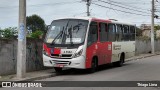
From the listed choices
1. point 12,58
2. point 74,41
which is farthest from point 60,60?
point 12,58

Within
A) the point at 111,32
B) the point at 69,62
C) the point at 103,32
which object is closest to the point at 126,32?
the point at 111,32

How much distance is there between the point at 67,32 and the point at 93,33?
1.57 metres

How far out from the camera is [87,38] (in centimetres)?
1833

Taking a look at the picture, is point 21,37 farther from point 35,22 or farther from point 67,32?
point 35,22

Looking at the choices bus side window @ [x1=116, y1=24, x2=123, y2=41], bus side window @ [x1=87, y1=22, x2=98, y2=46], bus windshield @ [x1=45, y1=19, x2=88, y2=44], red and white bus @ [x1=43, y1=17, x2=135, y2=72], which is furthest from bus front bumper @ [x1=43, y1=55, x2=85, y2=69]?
bus side window @ [x1=116, y1=24, x2=123, y2=41]

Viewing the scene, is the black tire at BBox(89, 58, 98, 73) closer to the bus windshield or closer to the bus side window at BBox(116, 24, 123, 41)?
the bus windshield

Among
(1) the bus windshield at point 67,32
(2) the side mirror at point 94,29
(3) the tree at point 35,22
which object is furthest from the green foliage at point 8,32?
(3) the tree at point 35,22

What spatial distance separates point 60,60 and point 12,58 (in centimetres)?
234

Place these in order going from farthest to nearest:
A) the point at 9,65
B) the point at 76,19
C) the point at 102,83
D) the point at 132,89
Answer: the point at 76,19
the point at 9,65
the point at 102,83
the point at 132,89

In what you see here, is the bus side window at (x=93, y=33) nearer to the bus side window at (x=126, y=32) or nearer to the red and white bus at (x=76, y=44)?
the red and white bus at (x=76, y=44)

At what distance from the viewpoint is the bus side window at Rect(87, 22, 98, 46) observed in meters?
18.7

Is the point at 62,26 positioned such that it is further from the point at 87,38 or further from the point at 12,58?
the point at 12,58

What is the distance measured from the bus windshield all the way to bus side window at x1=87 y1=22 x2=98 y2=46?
41 cm

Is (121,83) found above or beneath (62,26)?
beneath
